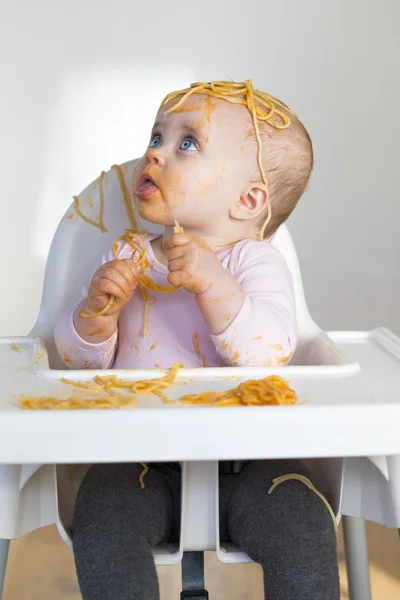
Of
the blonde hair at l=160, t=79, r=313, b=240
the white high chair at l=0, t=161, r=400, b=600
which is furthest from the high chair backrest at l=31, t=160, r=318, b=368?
the blonde hair at l=160, t=79, r=313, b=240

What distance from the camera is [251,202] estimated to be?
103 cm

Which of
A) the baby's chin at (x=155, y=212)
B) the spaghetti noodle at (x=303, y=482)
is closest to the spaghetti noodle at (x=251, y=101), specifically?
the baby's chin at (x=155, y=212)

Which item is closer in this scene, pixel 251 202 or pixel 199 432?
pixel 199 432

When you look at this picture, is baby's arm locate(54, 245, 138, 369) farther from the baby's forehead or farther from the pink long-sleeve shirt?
the baby's forehead

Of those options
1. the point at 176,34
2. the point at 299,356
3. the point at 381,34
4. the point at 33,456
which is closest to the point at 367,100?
the point at 381,34

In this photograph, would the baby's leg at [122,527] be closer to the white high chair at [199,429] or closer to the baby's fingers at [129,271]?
the white high chair at [199,429]

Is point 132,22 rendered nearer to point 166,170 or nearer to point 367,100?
point 367,100

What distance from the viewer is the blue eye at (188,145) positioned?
0.99 meters

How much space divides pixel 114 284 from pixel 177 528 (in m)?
0.26

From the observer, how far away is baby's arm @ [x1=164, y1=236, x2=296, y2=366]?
0.89 m

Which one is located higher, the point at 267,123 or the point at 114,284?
the point at 267,123

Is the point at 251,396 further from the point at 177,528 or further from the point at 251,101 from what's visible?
the point at 251,101

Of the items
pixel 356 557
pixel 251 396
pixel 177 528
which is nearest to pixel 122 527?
pixel 177 528

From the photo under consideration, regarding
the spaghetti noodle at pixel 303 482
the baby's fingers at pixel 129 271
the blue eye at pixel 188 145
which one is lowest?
the spaghetti noodle at pixel 303 482
